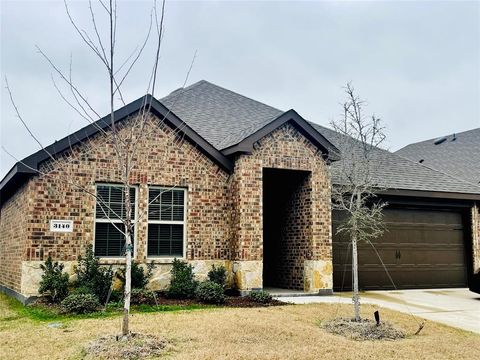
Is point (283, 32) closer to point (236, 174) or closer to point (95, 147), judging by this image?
point (236, 174)

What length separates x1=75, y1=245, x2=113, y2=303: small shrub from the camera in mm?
10672

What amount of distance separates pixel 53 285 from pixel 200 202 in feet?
13.5

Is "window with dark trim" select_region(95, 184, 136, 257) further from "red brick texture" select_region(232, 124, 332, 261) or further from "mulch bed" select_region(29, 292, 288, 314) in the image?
"red brick texture" select_region(232, 124, 332, 261)

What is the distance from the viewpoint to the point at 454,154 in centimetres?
2266

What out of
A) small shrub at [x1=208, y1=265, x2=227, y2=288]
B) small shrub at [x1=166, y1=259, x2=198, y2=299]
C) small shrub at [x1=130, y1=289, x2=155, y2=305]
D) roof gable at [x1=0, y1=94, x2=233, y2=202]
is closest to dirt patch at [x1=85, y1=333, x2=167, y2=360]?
small shrub at [x1=130, y1=289, x2=155, y2=305]

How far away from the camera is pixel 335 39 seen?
24.8 meters

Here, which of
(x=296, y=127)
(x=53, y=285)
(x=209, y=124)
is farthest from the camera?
(x=209, y=124)

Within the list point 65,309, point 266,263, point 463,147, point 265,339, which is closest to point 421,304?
point 266,263

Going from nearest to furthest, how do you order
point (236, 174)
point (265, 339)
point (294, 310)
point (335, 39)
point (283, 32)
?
point (265, 339), point (294, 310), point (236, 174), point (283, 32), point (335, 39)

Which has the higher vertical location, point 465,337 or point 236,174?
point 236,174

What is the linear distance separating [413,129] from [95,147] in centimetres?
4187

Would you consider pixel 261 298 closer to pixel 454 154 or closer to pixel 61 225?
pixel 61 225

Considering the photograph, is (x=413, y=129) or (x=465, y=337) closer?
(x=465, y=337)

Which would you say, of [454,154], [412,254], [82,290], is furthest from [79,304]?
[454,154]
